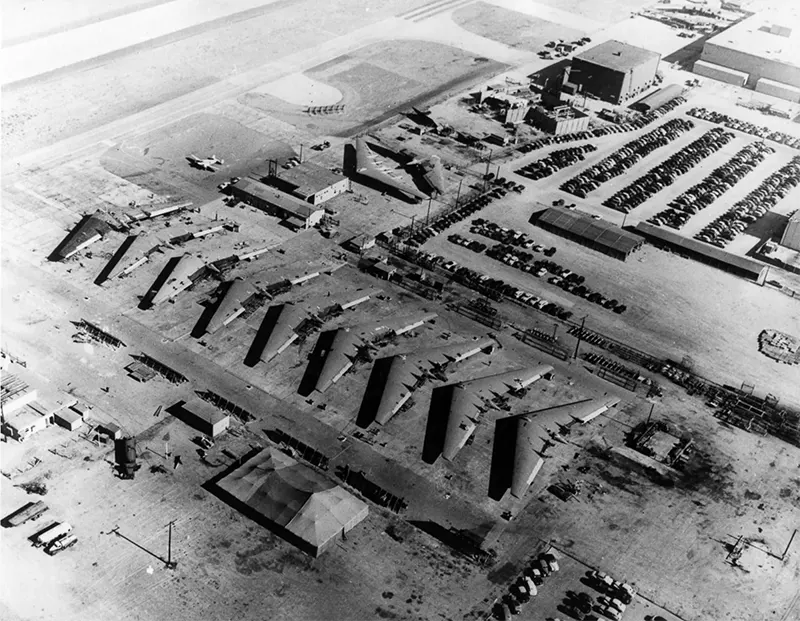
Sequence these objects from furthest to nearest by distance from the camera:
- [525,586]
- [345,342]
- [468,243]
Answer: [468,243] < [345,342] < [525,586]

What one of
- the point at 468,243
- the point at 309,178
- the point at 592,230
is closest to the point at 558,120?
the point at 592,230

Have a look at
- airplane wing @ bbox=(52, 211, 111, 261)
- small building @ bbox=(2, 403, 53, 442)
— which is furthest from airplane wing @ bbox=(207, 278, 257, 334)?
small building @ bbox=(2, 403, 53, 442)

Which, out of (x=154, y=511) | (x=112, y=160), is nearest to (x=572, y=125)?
(x=112, y=160)

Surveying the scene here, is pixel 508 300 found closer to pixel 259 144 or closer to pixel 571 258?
pixel 571 258

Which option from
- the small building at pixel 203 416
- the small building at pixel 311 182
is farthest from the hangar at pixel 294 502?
the small building at pixel 311 182

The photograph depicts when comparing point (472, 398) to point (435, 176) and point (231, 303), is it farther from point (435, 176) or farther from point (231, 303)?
point (435, 176)

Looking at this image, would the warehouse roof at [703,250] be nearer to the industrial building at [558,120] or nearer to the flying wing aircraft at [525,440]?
the industrial building at [558,120]

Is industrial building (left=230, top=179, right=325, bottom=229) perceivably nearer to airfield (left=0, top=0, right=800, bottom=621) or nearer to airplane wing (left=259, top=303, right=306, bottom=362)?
airfield (left=0, top=0, right=800, bottom=621)
